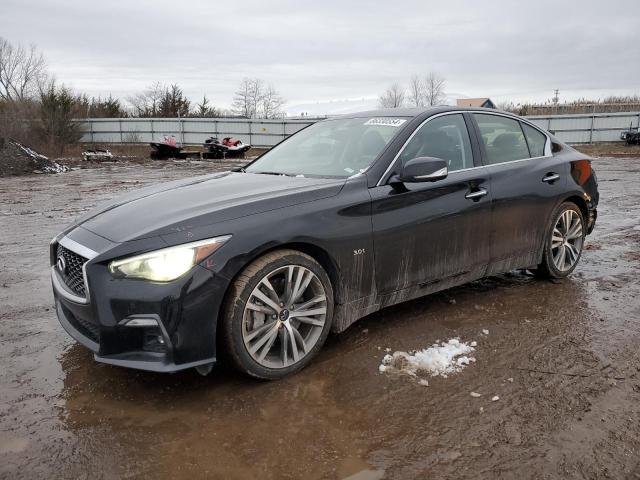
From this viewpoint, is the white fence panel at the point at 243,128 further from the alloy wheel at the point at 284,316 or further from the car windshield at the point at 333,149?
the alloy wheel at the point at 284,316

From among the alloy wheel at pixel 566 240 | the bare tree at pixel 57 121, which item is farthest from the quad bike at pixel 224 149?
the alloy wheel at pixel 566 240

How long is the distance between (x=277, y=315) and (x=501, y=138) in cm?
263

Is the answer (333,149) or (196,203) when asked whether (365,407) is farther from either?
(333,149)

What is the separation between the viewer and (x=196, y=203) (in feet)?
10.3

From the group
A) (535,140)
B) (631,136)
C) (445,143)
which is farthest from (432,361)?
(631,136)

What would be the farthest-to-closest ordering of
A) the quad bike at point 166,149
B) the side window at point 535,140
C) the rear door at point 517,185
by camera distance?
1. the quad bike at point 166,149
2. the side window at point 535,140
3. the rear door at point 517,185

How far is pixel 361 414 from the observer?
2678 mm

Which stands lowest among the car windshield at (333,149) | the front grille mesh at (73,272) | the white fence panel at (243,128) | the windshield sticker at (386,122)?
the front grille mesh at (73,272)

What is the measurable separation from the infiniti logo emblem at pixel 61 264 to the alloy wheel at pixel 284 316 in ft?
3.83

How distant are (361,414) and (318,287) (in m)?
0.80

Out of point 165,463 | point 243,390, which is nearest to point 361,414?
point 243,390

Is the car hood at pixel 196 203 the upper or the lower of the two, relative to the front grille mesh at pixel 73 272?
upper

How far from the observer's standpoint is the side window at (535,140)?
4613mm

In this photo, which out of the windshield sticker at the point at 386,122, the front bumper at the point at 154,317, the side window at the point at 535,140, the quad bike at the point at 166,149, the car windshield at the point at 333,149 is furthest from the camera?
the quad bike at the point at 166,149
